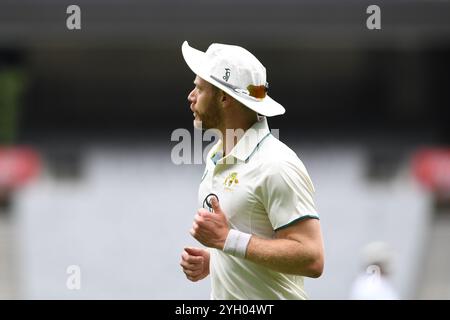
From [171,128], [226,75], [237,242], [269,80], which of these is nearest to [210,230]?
[237,242]

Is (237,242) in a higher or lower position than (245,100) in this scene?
lower

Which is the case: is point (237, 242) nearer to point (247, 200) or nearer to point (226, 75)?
point (247, 200)

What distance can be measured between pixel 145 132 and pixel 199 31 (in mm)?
5170

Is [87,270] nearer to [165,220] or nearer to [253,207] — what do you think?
[165,220]

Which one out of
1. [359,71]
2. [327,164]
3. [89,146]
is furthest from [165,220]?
[359,71]

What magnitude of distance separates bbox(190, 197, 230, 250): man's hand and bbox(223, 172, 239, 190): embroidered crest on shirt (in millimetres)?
166

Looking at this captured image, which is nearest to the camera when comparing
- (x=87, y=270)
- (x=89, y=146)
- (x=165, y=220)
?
(x=87, y=270)

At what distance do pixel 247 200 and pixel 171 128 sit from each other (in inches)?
913

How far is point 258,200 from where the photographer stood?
12.5 feet

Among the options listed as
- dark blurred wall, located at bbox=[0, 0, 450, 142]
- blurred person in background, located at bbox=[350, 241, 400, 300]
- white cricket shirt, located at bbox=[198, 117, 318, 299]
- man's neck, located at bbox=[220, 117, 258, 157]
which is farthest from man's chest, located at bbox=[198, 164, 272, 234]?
dark blurred wall, located at bbox=[0, 0, 450, 142]

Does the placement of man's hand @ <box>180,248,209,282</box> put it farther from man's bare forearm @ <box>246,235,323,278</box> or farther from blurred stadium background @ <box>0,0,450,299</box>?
blurred stadium background @ <box>0,0,450,299</box>

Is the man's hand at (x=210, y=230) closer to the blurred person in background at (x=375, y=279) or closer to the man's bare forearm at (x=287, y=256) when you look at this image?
the man's bare forearm at (x=287, y=256)

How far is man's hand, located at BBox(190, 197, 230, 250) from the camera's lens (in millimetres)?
3758

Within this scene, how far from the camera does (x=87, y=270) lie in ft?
41.2
